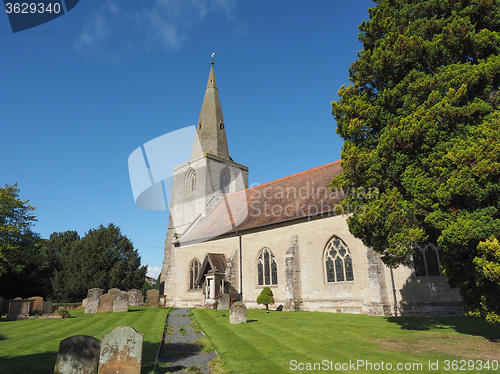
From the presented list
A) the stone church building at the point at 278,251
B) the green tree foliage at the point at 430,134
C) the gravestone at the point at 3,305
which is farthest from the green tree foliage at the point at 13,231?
the green tree foliage at the point at 430,134

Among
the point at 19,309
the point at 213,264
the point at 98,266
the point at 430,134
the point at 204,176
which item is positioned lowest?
the point at 19,309

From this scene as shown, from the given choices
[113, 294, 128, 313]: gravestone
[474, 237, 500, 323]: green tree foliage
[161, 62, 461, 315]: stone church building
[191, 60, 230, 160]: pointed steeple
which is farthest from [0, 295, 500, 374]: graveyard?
[191, 60, 230, 160]: pointed steeple

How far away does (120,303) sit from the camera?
21641 mm

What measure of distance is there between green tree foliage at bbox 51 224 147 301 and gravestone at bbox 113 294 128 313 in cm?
1560

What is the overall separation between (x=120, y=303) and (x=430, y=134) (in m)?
21.2

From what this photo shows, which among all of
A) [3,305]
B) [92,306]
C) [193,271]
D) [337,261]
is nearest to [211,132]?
[193,271]

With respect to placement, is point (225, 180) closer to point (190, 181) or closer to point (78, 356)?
point (190, 181)

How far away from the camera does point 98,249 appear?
37062mm

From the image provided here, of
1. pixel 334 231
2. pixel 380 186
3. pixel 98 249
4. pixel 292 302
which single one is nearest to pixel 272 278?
pixel 292 302

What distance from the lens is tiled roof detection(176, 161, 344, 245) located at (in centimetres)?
2239

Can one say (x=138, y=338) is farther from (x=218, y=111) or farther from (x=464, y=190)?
(x=218, y=111)

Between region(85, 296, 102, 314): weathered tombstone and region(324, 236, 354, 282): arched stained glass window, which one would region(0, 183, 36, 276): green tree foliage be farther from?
region(324, 236, 354, 282): arched stained glass window

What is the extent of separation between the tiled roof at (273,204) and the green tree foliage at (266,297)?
16.0ft

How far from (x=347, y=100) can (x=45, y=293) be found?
A: 3912cm
